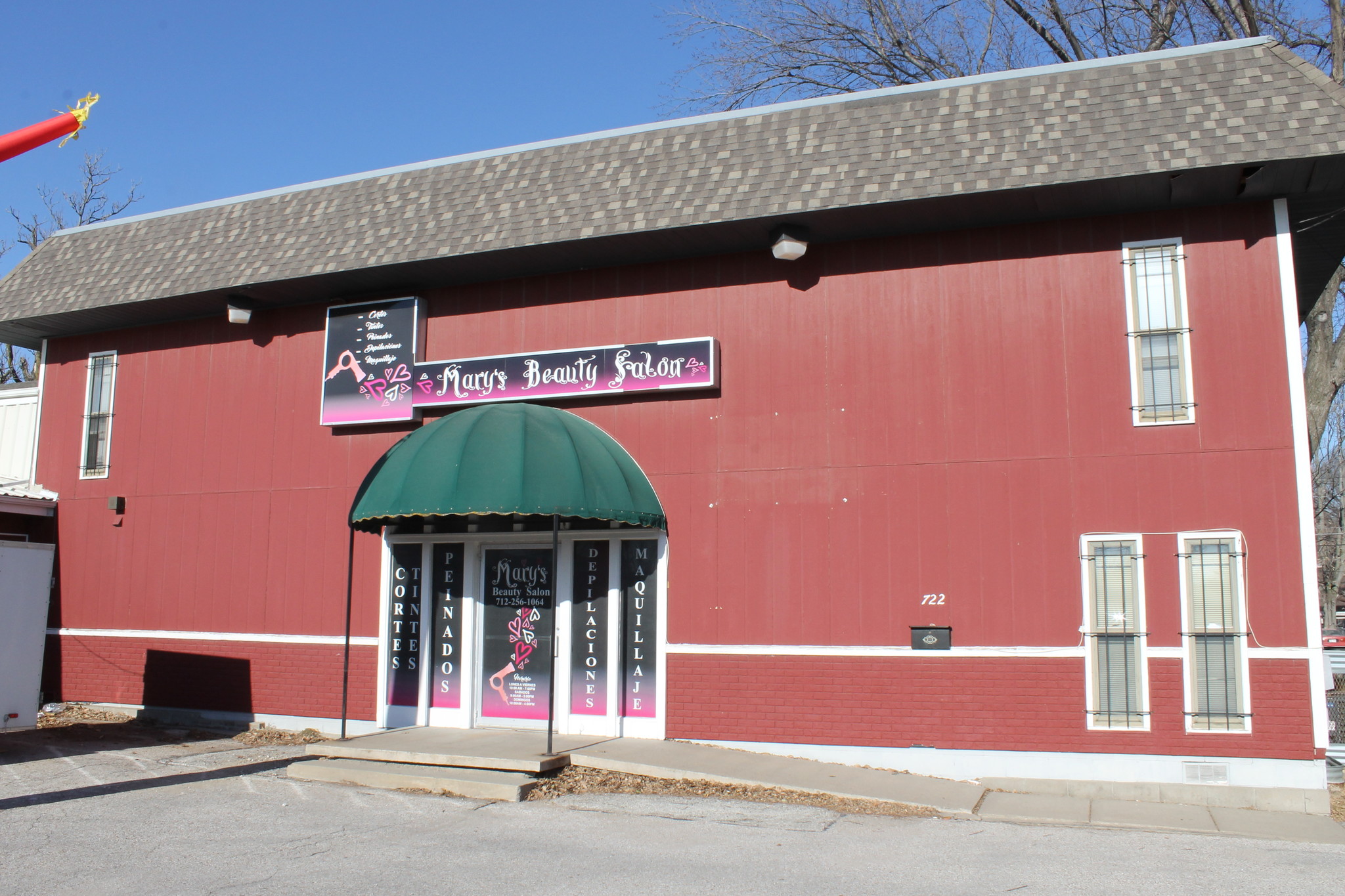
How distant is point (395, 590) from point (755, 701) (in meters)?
4.58

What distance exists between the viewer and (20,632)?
38.5 feet

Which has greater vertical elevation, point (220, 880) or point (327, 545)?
point (327, 545)

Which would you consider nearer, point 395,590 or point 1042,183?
point 1042,183

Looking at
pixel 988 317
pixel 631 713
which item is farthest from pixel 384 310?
pixel 988 317

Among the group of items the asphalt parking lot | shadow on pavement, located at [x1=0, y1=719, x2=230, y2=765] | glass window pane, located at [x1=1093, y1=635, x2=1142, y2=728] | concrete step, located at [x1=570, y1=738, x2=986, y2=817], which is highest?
glass window pane, located at [x1=1093, y1=635, x2=1142, y2=728]

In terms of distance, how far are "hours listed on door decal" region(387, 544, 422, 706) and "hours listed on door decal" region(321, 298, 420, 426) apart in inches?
66.8

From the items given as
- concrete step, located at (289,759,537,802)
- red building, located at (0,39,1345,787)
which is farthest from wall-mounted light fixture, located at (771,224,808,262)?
concrete step, located at (289,759,537,802)

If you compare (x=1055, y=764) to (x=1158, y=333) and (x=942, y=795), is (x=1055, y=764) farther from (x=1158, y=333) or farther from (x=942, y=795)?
(x=1158, y=333)

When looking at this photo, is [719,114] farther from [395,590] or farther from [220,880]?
[220,880]

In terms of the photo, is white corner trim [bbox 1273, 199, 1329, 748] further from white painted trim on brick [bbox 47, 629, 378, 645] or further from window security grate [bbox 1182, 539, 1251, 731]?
white painted trim on brick [bbox 47, 629, 378, 645]

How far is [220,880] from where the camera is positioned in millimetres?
6699

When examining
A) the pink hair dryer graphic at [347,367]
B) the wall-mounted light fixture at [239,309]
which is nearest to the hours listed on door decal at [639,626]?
the pink hair dryer graphic at [347,367]

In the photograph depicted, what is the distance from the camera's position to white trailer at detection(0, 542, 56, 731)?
11.6 meters

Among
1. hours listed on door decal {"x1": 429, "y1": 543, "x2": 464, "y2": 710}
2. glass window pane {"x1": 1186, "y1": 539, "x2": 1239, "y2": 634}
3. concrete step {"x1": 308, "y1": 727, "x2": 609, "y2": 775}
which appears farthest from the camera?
hours listed on door decal {"x1": 429, "y1": 543, "x2": 464, "y2": 710}
